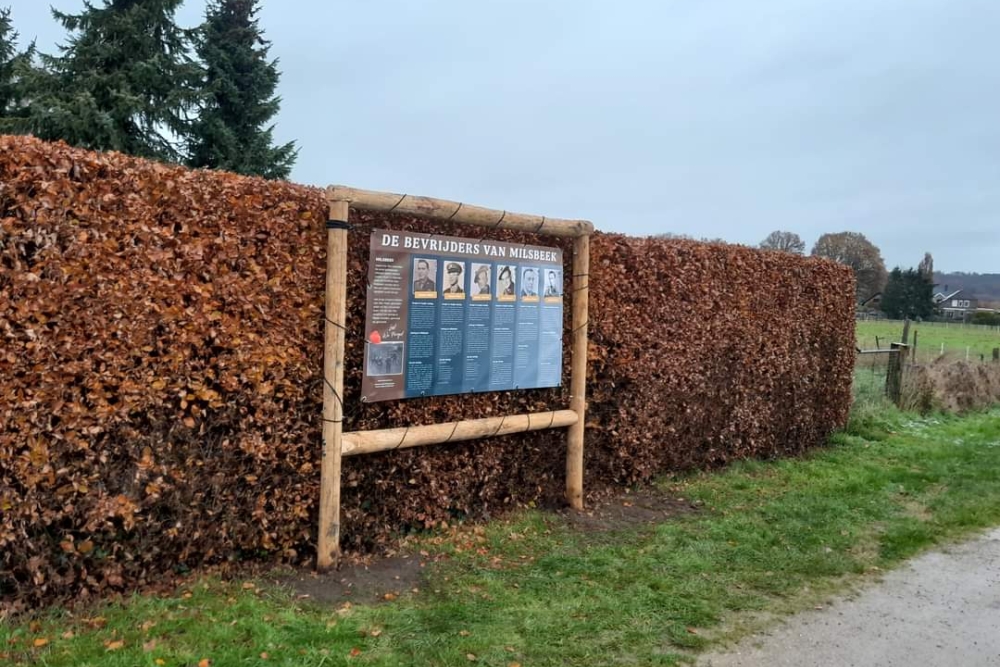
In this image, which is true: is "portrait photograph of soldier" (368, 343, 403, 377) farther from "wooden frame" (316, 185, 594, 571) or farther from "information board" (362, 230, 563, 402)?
"wooden frame" (316, 185, 594, 571)

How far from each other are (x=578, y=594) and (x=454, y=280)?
2.40m

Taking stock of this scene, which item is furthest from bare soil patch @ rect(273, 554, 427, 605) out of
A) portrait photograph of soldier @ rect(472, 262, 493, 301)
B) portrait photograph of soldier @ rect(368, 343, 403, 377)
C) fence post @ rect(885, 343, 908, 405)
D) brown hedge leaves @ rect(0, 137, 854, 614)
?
fence post @ rect(885, 343, 908, 405)

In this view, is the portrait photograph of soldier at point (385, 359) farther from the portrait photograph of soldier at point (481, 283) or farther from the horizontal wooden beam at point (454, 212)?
the horizontal wooden beam at point (454, 212)

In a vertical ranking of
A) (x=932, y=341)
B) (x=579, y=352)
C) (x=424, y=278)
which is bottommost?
(x=579, y=352)

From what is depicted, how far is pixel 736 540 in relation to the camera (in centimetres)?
586

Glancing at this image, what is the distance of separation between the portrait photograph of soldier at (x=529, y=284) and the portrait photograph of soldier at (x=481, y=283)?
362 mm

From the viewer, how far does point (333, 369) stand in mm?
4617

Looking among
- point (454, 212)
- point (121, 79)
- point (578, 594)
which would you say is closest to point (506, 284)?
point (454, 212)

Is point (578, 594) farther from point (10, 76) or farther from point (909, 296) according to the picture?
point (909, 296)

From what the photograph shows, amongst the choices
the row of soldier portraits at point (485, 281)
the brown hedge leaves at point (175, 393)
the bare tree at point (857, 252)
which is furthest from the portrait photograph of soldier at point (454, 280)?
the bare tree at point (857, 252)

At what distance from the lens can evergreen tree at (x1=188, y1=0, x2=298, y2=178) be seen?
2200cm

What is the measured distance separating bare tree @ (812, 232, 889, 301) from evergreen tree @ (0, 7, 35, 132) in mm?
62925

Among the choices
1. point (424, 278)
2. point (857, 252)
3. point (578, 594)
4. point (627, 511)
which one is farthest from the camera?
point (857, 252)

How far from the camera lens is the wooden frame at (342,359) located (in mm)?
4609
